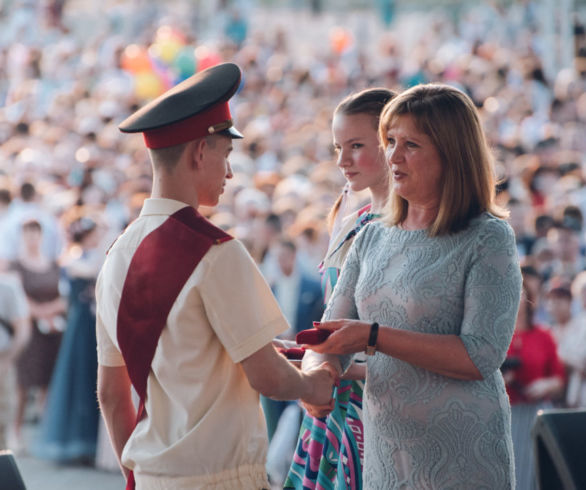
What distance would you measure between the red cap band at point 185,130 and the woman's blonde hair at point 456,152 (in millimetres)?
548

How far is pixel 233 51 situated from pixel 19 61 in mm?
3518

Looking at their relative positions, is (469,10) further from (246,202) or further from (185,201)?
(185,201)

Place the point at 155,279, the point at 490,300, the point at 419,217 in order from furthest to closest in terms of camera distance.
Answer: the point at 419,217 < the point at 490,300 < the point at 155,279

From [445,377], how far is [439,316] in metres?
0.16

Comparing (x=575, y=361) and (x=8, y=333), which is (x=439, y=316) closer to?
(x=575, y=361)

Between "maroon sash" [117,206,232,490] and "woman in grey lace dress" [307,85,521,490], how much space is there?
471mm

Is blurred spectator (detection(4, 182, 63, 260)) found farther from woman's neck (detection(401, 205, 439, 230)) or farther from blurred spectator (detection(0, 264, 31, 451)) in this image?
woman's neck (detection(401, 205, 439, 230))

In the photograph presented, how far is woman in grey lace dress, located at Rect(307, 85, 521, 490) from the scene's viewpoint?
2.31 metres

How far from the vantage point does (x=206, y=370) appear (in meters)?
2.17

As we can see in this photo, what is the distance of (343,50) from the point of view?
17.1 meters

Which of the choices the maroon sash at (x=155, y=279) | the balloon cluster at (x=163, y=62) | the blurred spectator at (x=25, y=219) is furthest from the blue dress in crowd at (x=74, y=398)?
the balloon cluster at (x=163, y=62)

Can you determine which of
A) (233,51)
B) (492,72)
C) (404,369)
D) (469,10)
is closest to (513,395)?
(404,369)

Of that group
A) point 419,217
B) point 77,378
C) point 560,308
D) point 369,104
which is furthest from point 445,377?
point 77,378

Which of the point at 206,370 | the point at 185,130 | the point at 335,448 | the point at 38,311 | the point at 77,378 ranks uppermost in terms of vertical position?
the point at 185,130
